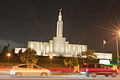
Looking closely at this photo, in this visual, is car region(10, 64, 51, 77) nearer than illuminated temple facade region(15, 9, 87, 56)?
Yes

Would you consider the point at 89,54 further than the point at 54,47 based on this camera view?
→ No

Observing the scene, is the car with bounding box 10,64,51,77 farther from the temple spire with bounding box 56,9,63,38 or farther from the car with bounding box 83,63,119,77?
the temple spire with bounding box 56,9,63,38

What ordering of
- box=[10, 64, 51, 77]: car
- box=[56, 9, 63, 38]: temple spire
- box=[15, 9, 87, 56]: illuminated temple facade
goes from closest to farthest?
box=[10, 64, 51, 77]: car, box=[15, 9, 87, 56]: illuminated temple facade, box=[56, 9, 63, 38]: temple spire

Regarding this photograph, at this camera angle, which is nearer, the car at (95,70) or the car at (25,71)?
the car at (25,71)

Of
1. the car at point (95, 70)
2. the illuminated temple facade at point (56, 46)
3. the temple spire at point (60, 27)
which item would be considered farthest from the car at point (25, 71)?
the temple spire at point (60, 27)

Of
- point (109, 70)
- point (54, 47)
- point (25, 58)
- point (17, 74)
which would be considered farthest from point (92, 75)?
point (54, 47)

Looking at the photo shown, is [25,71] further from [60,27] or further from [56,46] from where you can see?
[60,27]

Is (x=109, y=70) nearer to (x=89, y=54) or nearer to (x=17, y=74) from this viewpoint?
(x=17, y=74)

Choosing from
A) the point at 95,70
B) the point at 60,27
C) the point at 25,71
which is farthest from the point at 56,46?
the point at 25,71

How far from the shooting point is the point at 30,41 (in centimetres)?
10700

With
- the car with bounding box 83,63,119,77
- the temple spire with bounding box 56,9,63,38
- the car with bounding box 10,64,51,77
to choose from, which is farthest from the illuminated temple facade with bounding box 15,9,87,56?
the car with bounding box 10,64,51,77

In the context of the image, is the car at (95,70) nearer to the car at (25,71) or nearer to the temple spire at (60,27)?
the car at (25,71)

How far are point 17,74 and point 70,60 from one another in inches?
725

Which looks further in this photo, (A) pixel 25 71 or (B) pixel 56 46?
(B) pixel 56 46
